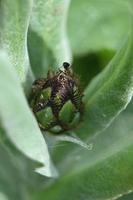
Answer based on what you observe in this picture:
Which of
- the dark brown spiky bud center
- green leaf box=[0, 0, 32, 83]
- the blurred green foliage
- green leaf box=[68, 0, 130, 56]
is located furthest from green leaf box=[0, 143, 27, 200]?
green leaf box=[68, 0, 130, 56]

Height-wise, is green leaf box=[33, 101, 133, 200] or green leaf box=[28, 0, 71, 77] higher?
green leaf box=[28, 0, 71, 77]

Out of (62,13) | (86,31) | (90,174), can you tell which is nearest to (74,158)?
(90,174)

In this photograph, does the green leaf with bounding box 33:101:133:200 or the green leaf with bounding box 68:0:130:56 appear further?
the green leaf with bounding box 68:0:130:56

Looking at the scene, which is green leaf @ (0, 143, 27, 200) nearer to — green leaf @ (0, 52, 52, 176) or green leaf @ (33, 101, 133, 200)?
green leaf @ (33, 101, 133, 200)

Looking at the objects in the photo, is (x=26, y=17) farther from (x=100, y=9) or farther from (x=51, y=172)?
(x=100, y=9)

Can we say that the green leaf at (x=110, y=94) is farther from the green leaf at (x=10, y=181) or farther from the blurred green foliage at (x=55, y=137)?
the green leaf at (x=10, y=181)

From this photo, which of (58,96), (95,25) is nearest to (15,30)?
(58,96)
